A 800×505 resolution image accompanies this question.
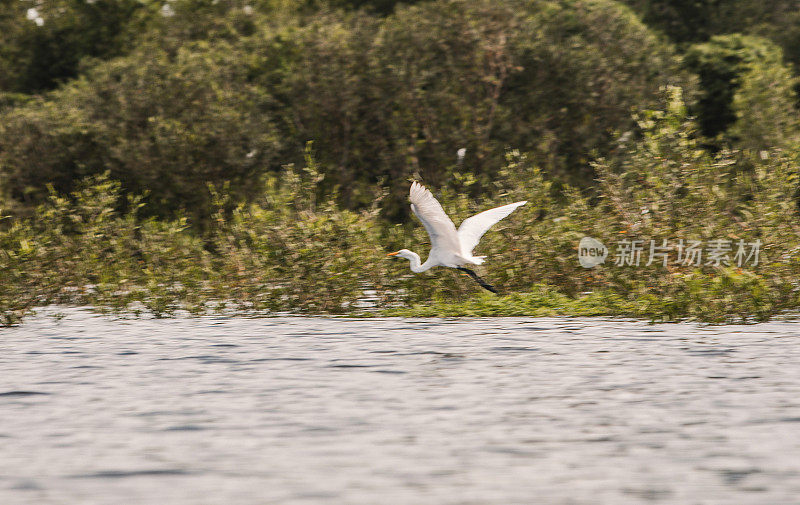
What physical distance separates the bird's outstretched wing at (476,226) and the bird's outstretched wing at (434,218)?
0.14 m

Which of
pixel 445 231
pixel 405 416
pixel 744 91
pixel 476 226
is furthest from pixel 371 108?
pixel 405 416

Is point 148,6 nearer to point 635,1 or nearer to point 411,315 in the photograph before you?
point 635,1

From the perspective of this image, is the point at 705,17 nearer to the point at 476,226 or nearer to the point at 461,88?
the point at 461,88

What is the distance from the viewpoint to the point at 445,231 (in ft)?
48.1

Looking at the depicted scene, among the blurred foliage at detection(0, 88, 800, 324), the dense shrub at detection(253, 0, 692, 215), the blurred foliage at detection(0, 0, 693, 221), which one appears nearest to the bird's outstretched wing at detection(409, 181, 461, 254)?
the blurred foliage at detection(0, 88, 800, 324)

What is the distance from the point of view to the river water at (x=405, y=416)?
6.55m

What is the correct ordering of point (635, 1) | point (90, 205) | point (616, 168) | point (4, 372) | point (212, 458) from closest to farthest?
point (212, 458) → point (4, 372) → point (90, 205) → point (616, 168) → point (635, 1)

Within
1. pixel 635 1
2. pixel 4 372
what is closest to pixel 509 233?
pixel 4 372

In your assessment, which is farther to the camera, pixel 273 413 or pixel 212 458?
pixel 273 413

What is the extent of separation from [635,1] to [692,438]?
33437 mm

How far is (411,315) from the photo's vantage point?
649 inches
